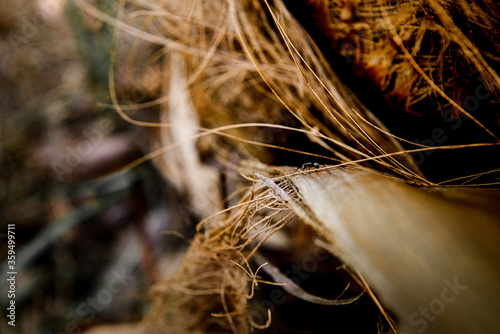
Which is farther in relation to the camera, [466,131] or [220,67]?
[220,67]

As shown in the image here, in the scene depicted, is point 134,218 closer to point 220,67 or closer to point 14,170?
point 14,170

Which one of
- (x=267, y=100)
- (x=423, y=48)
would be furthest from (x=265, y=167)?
(x=423, y=48)

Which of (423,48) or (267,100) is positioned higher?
(423,48)

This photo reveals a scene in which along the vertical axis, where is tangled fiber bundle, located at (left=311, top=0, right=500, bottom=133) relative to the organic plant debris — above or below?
above

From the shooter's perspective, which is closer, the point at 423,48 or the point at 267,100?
the point at 423,48

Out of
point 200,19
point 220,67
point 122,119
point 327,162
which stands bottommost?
point 122,119

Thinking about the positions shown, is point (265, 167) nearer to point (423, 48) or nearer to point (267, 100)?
point (267, 100)

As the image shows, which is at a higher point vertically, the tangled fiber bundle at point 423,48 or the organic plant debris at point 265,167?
the tangled fiber bundle at point 423,48

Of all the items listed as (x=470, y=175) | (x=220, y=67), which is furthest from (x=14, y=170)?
(x=470, y=175)
